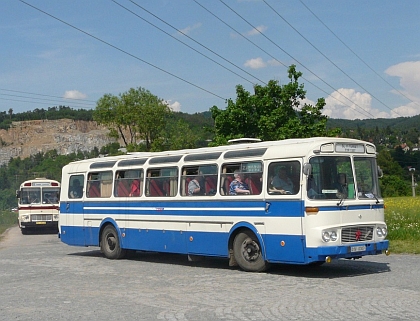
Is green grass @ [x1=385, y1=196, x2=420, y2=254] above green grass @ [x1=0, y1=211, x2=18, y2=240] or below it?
below

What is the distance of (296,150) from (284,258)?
7.08ft

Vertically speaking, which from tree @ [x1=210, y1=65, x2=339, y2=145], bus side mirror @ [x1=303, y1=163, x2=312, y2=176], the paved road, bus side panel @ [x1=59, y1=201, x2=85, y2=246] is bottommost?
the paved road

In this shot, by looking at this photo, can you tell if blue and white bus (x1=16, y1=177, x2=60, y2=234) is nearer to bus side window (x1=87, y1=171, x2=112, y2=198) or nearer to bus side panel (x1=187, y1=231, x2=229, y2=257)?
bus side window (x1=87, y1=171, x2=112, y2=198)

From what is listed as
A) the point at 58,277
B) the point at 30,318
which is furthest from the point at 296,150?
the point at 30,318

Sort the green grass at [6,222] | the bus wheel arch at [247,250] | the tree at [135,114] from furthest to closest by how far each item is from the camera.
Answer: the tree at [135,114], the green grass at [6,222], the bus wheel arch at [247,250]

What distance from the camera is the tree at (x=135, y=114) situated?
59.4 metres

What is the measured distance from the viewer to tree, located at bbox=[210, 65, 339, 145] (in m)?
39.1

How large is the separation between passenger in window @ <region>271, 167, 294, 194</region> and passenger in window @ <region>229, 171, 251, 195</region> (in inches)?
33.5

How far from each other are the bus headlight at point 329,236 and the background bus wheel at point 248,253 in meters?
1.70

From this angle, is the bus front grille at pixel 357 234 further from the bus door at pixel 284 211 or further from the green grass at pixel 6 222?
the green grass at pixel 6 222

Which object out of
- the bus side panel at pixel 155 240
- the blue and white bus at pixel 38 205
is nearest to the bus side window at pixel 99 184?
the bus side panel at pixel 155 240

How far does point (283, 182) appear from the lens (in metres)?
14.6

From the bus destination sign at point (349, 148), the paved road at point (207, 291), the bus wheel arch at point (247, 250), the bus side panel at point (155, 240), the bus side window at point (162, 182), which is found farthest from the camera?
the bus side window at point (162, 182)

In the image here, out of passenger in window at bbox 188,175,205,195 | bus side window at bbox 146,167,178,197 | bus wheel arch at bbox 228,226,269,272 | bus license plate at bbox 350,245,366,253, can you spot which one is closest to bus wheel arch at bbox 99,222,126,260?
bus side window at bbox 146,167,178,197
